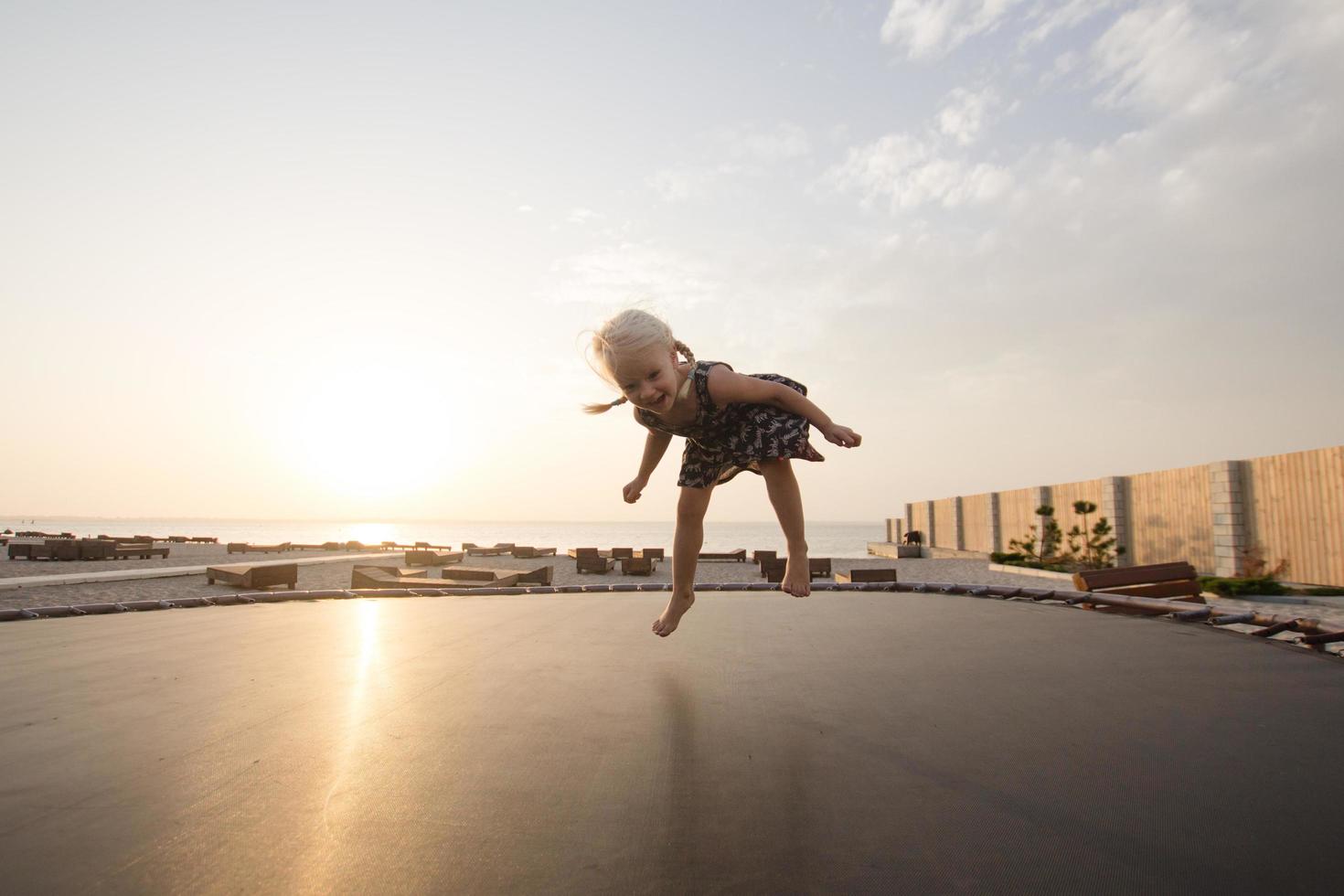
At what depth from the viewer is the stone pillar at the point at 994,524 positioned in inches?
556

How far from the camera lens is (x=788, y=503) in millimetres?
1903

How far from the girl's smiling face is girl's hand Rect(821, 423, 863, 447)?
14.9 inches

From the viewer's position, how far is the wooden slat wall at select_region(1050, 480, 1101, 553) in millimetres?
10391

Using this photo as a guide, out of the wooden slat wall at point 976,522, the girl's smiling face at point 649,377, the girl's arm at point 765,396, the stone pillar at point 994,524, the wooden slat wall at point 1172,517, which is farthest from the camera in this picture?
the wooden slat wall at point 976,522

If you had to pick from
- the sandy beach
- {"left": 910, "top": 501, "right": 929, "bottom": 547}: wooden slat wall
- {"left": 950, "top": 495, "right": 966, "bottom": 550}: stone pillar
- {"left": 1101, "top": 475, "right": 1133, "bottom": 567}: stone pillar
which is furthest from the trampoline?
{"left": 910, "top": 501, "right": 929, "bottom": 547}: wooden slat wall

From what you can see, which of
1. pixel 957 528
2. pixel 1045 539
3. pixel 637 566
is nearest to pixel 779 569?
pixel 637 566

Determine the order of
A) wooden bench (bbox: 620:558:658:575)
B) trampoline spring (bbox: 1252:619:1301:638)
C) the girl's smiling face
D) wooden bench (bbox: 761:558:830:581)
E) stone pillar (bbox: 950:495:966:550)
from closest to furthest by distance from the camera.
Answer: the girl's smiling face < trampoline spring (bbox: 1252:619:1301:638) < wooden bench (bbox: 761:558:830:581) < wooden bench (bbox: 620:558:658:575) < stone pillar (bbox: 950:495:966:550)

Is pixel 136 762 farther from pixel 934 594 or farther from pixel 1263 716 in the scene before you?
pixel 934 594

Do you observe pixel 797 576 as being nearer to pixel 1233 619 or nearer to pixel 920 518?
pixel 1233 619

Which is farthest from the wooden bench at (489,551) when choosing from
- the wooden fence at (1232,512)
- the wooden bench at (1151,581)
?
the wooden bench at (1151,581)

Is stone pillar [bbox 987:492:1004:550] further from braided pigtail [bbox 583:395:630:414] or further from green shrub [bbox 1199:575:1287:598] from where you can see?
braided pigtail [bbox 583:395:630:414]

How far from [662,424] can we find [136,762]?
4.13 ft

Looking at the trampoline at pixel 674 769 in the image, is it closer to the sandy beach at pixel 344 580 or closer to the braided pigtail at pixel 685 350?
the braided pigtail at pixel 685 350

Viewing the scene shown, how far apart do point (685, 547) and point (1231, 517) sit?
8.40 meters
